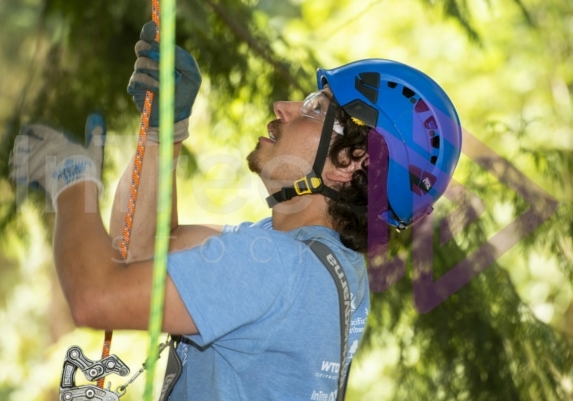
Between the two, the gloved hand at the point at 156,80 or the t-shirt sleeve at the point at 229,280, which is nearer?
the t-shirt sleeve at the point at 229,280

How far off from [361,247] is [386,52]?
17.9ft

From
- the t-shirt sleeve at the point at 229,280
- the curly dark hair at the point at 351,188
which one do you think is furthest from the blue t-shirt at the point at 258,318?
the curly dark hair at the point at 351,188

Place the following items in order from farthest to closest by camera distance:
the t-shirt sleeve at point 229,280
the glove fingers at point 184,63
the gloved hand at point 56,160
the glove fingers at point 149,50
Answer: the glove fingers at point 184,63 < the glove fingers at point 149,50 < the gloved hand at point 56,160 < the t-shirt sleeve at point 229,280

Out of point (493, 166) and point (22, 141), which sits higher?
point (493, 166)

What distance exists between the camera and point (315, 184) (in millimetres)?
2178

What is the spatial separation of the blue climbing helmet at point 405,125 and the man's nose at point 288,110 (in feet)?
0.39

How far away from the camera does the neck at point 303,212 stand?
2.19 meters

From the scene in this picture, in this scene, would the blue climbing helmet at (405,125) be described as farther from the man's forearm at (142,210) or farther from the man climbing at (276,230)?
the man's forearm at (142,210)

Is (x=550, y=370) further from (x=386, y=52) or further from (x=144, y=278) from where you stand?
(x=386, y=52)

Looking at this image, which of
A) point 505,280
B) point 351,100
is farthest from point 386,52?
point 351,100

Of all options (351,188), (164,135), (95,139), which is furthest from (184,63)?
(164,135)

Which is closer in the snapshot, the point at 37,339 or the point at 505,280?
the point at 505,280

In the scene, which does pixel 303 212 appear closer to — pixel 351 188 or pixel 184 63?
pixel 351 188

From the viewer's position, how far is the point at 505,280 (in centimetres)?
332
